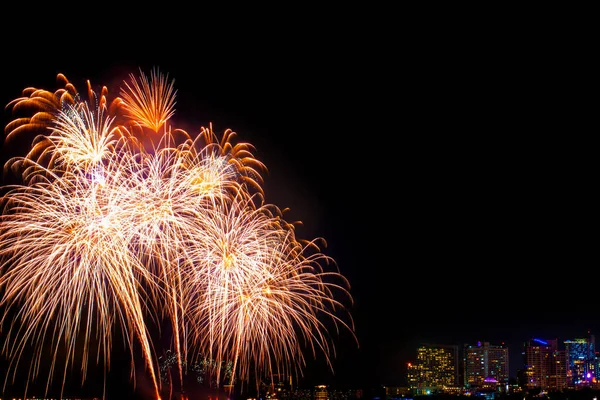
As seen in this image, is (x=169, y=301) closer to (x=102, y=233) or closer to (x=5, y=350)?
(x=102, y=233)

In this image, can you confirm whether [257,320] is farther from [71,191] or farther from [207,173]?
[71,191]

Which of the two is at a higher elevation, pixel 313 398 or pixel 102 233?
pixel 102 233

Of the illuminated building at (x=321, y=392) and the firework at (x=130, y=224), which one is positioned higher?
the firework at (x=130, y=224)

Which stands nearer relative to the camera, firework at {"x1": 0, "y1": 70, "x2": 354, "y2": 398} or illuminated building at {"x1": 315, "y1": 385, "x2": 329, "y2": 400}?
firework at {"x1": 0, "y1": 70, "x2": 354, "y2": 398}

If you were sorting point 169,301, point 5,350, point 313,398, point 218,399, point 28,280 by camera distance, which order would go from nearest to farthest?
point 28,280, point 169,301, point 218,399, point 5,350, point 313,398

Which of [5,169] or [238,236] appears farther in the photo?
[238,236]

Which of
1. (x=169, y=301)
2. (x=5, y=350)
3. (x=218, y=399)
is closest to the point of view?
(x=169, y=301)

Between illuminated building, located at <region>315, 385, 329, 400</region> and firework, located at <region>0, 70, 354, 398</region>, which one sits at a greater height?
firework, located at <region>0, 70, 354, 398</region>

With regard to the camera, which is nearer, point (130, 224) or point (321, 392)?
point (130, 224)

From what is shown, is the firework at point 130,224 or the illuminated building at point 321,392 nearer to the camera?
the firework at point 130,224

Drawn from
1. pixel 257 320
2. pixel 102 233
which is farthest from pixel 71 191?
pixel 257 320

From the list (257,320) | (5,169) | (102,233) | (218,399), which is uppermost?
(5,169)
